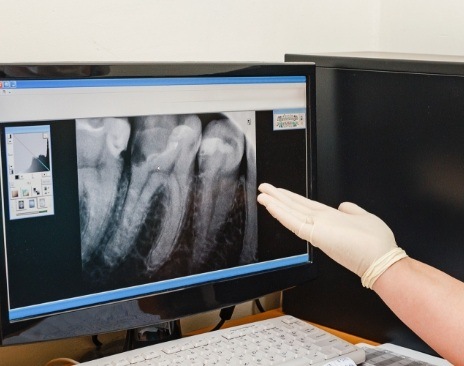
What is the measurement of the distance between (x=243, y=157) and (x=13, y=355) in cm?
43

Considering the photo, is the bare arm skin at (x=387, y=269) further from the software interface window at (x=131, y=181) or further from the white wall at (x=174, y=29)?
the white wall at (x=174, y=29)

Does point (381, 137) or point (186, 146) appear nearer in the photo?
point (186, 146)

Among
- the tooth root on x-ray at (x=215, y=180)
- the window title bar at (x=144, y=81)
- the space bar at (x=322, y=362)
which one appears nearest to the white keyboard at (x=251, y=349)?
the space bar at (x=322, y=362)

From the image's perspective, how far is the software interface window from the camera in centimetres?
86

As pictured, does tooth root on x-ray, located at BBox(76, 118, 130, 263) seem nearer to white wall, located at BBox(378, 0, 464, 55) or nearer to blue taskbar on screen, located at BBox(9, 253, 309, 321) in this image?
blue taskbar on screen, located at BBox(9, 253, 309, 321)

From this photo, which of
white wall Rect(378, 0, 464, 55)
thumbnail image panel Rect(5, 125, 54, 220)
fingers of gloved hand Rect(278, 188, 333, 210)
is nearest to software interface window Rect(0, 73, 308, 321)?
thumbnail image panel Rect(5, 125, 54, 220)

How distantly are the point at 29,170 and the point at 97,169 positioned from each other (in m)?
0.08

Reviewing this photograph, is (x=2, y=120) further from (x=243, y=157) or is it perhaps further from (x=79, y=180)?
(x=243, y=157)

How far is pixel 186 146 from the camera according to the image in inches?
38.4

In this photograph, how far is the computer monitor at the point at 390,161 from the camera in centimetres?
104

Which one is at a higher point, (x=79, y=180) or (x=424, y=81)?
(x=424, y=81)

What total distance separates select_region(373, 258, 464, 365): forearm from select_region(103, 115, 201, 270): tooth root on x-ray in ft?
0.94

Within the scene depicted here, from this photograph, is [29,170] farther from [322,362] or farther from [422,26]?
[422,26]

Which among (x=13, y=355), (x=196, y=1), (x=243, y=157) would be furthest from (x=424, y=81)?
(x=13, y=355)
